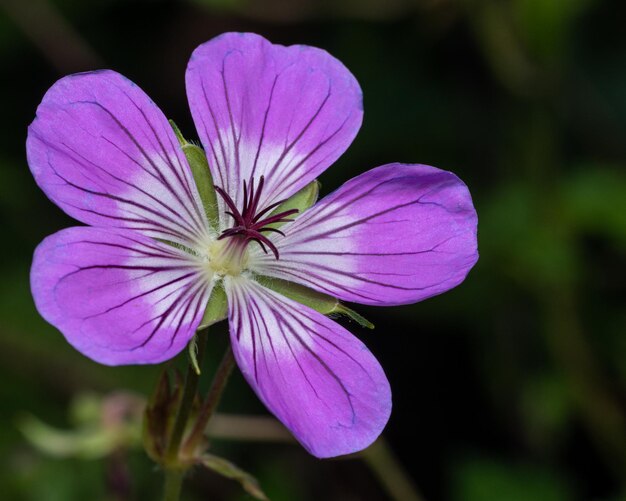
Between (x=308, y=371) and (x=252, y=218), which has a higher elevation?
(x=252, y=218)

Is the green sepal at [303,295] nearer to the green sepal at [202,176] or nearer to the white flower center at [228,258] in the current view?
the white flower center at [228,258]

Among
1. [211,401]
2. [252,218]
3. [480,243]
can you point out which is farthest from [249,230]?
[480,243]

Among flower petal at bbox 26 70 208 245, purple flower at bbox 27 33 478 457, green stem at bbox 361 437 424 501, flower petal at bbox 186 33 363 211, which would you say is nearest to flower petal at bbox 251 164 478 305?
purple flower at bbox 27 33 478 457

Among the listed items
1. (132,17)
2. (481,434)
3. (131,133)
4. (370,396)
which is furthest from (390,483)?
(132,17)

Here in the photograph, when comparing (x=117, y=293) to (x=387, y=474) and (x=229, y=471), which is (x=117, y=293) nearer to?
(x=229, y=471)

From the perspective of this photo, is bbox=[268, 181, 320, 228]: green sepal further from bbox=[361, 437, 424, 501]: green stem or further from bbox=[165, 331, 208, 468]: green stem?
bbox=[361, 437, 424, 501]: green stem

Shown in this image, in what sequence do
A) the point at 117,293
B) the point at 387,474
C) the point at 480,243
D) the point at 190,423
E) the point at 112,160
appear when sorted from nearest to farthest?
the point at 117,293, the point at 112,160, the point at 190,423, the point at 387,474, the point at 480,243

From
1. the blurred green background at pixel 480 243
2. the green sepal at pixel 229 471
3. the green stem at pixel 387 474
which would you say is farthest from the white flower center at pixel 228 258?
the blurred green background at pixel 480 243
